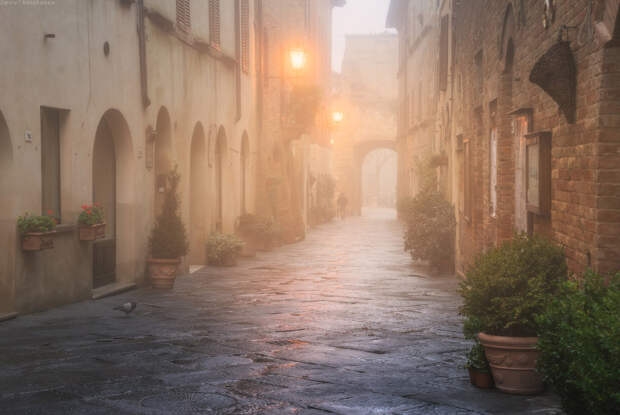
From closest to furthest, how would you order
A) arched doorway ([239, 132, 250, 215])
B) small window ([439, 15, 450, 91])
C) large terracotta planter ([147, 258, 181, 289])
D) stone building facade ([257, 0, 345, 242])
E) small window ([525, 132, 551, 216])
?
1. small window ([525, 132, 551, 216])
2. large terracotta planter ([147, 258, 181, 289])
3. small window ([439, 15, 450, 91])
4. arched doorway ([239, 132, 250, 215])
5. stone building facade ([257, 0, 345, 242])

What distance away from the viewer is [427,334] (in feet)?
25.7

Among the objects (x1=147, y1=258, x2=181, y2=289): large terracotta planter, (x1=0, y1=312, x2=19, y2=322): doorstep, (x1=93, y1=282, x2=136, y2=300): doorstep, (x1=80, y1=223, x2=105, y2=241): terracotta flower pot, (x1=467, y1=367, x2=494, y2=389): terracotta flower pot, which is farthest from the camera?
(x1=147, y1=258, x2=181, y2=289): large terracotta planter

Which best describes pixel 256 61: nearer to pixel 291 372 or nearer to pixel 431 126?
pixel 431 126

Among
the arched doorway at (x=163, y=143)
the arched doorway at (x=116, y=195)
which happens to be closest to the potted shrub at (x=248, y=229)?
the arched doorway at (x=163, y=143)

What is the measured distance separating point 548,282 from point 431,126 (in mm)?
17618

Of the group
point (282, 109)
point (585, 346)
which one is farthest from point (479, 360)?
point (282, 109)

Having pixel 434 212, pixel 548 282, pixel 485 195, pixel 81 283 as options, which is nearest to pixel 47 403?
pixel 548 282

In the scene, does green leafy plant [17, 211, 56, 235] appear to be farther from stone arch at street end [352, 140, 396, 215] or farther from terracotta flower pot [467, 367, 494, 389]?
stone arch at street end [352, 140, 396, 215]

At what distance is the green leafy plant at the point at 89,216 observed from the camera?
9828mm

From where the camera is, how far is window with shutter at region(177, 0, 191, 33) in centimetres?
1377

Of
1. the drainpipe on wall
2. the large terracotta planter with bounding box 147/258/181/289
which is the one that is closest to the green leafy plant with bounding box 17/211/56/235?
the large terracotta planter with bounding box 147/258/181/289

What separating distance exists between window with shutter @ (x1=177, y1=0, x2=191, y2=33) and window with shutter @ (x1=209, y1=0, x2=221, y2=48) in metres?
1.53

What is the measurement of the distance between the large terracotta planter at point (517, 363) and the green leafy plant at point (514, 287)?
4.1 inches

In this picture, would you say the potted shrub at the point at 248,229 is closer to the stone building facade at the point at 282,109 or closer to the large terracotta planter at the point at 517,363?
the stone building facade at the point at 282,109
